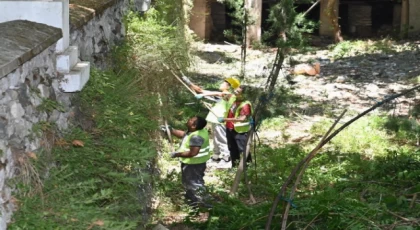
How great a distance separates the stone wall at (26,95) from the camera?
3.13 m

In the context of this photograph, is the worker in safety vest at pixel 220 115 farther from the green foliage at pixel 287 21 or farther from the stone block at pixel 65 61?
the stone block at pixel 65 61

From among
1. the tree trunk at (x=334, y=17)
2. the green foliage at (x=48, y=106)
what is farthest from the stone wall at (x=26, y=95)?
the tree trunk at (x=334, y=17)

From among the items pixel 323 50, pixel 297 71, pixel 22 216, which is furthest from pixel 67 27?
pixel 323 50

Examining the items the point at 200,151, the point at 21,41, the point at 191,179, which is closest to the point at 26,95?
the point at 21,41

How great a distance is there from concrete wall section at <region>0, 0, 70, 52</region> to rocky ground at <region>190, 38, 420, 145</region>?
7.09 meters

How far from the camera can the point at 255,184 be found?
8.66 meters

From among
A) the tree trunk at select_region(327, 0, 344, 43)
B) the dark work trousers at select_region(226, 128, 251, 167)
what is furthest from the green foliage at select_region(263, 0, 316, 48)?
the tree trunk at select_region(327, 0, 344, 43)

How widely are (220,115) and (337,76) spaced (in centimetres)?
747

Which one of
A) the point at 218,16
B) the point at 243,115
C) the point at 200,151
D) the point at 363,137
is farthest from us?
the point at 218,16

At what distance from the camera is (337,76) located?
16500 mm

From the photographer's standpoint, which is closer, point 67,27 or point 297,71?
point 67,27

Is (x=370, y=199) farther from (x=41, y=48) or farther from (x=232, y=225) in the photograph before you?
(x=41, y=48)

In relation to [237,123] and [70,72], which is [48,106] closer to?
[70,72]

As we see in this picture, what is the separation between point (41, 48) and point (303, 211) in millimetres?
2486
